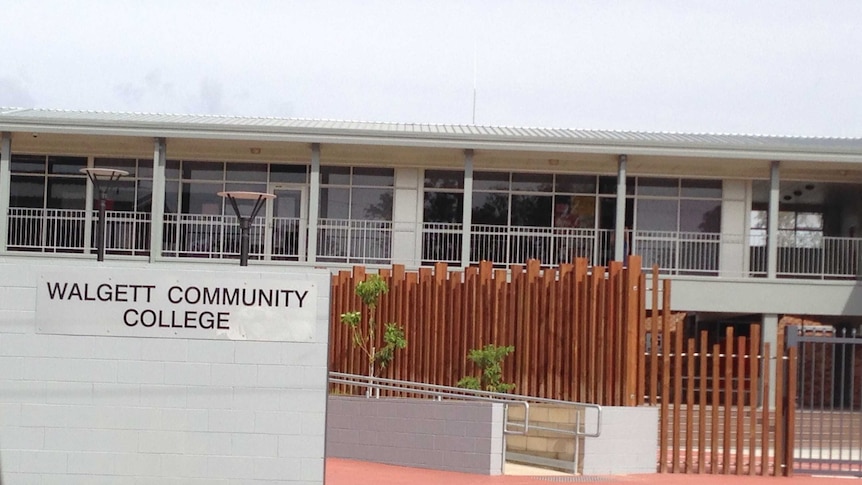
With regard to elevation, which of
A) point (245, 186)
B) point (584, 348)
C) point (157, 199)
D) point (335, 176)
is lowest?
point (584, 348)

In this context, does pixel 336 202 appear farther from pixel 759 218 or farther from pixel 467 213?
pixel 759 218

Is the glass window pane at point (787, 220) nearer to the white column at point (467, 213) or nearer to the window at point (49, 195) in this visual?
the white column at point (467, 213)

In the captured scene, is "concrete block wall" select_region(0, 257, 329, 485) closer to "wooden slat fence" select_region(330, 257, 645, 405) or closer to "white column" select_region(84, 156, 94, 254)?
"wooden slat fence" select_region(330, 257, 645, 405)

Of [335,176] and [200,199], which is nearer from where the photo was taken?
[335,176]

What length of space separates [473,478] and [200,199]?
14627mm

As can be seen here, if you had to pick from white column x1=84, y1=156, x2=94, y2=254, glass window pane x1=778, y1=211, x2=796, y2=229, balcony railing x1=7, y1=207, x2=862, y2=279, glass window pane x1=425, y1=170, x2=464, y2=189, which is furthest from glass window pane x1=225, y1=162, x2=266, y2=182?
glass window pane x1=778, y1=211, x2=796, y2=229

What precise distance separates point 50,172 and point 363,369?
13.0m

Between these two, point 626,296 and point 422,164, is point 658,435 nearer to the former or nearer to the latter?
point 626,296

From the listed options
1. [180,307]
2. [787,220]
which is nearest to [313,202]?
[787,220]

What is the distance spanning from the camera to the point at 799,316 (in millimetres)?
23500

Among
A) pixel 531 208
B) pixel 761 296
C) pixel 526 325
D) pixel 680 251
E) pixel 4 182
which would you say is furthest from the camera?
pixel 531 208

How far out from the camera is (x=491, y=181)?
24.8m

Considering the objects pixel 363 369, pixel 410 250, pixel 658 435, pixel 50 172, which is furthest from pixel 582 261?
pixel 50 172

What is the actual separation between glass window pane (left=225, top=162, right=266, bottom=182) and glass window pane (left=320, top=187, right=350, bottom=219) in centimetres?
142
